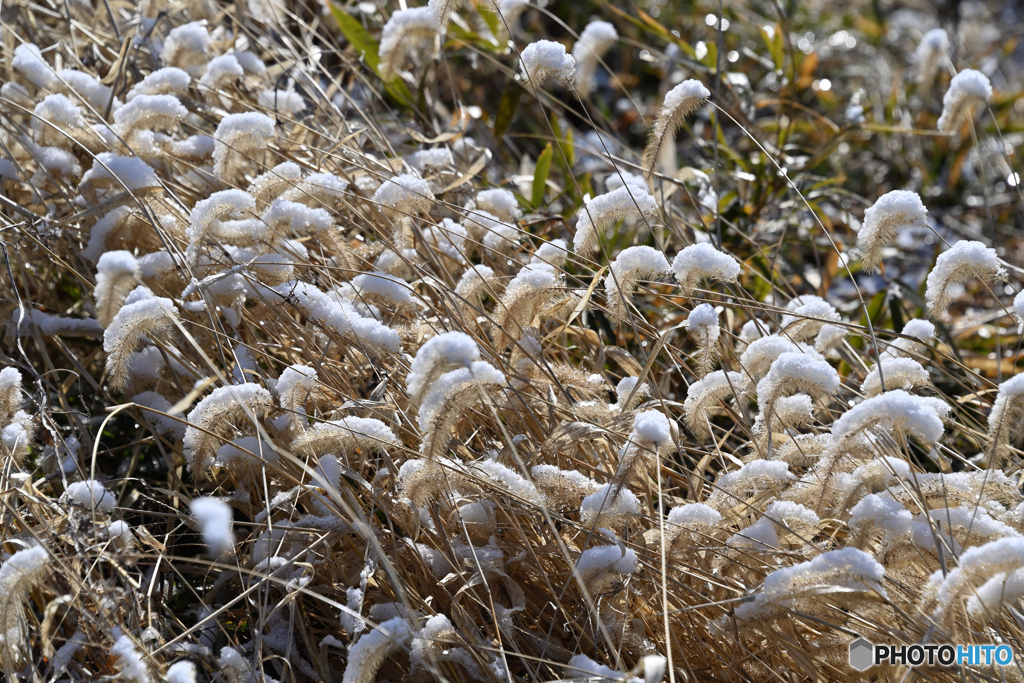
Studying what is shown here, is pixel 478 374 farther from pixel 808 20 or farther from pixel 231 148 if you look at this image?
pixel 808 20

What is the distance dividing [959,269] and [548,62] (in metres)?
0.61

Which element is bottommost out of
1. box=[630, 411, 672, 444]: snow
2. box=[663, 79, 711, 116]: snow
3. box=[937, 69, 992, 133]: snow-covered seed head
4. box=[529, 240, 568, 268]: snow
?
box=[630, 411, 672, 444]: snow

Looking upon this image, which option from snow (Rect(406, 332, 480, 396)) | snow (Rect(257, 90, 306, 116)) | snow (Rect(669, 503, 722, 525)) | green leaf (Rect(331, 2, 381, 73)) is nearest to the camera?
snow (Rect(406, 332, 480, 396))

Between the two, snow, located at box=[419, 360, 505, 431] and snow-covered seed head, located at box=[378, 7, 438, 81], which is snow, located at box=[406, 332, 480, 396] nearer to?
snow, located at box=[419, 360, 505, 431]

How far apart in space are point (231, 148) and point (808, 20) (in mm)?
3729

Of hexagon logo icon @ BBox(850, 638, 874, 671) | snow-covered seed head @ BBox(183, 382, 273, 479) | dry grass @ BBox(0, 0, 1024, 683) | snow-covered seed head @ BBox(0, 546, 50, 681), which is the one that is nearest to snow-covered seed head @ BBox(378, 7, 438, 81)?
dry grass @ BBox(0, 0, 1024, 683)

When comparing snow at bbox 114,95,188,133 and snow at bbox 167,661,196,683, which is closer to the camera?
snow at bbox 167,661,196,683

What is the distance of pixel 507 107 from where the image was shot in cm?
225

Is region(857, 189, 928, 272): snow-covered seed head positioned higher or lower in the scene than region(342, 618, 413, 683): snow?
higher

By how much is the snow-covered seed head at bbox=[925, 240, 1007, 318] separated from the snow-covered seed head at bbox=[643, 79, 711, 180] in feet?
1.33

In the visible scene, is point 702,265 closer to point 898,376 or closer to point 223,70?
point 898,376

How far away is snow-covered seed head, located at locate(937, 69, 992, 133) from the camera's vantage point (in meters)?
1.33

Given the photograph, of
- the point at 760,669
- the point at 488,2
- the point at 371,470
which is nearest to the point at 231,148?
the point at 488,2

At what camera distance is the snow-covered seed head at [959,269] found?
1039mm
